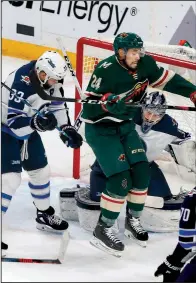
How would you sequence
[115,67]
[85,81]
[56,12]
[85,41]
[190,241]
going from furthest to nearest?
[56,12] → [85,81] → [85,41] → [115,67] → [190,241]

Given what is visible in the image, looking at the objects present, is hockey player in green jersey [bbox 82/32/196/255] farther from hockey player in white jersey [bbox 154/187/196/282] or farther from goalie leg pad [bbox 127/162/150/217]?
hockey player in white jersey [bbox 154/187/196/282]

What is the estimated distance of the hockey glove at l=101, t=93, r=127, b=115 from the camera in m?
3.44

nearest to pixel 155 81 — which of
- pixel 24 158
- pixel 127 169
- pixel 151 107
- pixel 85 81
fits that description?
pixel 151 107

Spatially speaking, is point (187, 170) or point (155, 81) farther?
point (187, 170)

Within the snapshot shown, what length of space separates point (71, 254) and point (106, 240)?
0.16 meters

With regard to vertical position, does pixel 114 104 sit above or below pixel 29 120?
above

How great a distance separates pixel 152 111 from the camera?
3.79m

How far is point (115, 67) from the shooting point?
3555mm

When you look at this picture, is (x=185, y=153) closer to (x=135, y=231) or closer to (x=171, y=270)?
(x=135, y=231)

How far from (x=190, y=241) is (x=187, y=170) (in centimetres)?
161

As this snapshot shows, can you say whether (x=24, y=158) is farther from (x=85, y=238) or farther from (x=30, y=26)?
(x=30, y=26)

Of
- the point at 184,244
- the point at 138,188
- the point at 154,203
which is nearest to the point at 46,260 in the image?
the point at 138,188

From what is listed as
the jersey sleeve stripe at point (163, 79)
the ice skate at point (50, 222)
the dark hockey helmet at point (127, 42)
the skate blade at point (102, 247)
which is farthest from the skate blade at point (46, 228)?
the dark hockey helmet at point (127, 42)

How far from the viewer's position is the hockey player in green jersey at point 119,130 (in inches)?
139
